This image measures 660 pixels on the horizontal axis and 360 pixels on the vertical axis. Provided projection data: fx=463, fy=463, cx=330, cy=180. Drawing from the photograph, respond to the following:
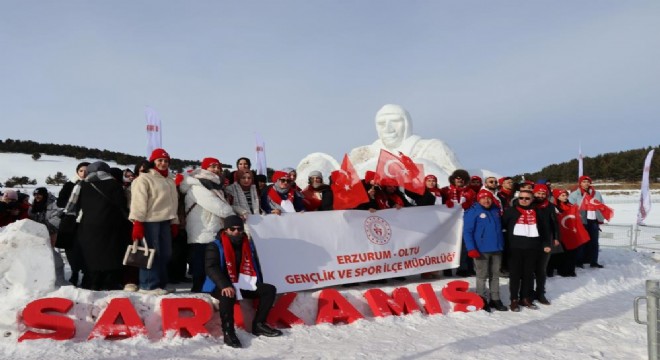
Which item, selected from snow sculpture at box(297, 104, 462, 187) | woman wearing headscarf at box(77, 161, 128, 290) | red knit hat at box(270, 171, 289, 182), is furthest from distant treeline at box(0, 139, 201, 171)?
woman wearing headscarf at box(77, 161, 128, 290)

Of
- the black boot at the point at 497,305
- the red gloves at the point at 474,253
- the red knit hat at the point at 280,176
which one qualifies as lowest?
the black boot at the point at 497,305

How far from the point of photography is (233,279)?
472 cm

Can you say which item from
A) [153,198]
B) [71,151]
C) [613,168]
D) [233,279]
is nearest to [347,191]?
[233,279]

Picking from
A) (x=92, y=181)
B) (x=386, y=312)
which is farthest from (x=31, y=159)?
(x=386, y=312)

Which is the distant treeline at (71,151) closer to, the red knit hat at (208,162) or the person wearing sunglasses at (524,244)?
the red knit hat at (208,162)

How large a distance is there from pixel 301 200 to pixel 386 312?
6.38 ft

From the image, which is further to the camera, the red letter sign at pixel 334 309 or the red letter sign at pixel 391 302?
the red letter sign at pixel 391 302

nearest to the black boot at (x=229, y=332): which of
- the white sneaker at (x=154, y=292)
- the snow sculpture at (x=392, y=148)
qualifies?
the white sneaker at (x=154, y=292)

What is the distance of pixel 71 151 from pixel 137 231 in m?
24.5

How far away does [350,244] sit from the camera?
613cm

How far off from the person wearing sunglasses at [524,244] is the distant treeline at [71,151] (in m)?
19.4

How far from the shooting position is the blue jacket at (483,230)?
20.1ft

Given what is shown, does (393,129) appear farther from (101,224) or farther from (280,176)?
(101,224)

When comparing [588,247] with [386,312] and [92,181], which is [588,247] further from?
[92,181]
